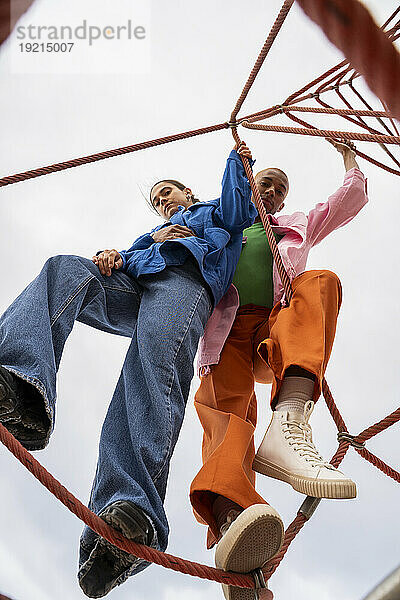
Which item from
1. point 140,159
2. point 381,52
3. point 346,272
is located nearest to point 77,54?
point 140,159

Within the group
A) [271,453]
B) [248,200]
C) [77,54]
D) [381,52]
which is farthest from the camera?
[77,54]

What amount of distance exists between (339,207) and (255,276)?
0.34 meters

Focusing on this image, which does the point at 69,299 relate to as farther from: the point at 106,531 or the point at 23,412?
the point at 106,531

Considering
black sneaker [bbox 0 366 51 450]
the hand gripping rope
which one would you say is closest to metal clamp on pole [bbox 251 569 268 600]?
the hand gripping rope

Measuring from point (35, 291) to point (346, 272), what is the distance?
215 inches

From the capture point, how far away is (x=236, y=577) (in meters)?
1.39

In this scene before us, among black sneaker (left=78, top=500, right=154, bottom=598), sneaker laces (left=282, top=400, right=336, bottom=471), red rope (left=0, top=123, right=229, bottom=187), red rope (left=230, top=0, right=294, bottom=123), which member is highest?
red rope (left=230, top=0, right=294, bottom=123)

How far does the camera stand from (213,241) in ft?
6.25

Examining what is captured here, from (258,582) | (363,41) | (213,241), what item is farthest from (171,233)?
(363,41)

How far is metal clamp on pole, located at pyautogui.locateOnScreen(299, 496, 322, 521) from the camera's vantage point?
5.07 feet

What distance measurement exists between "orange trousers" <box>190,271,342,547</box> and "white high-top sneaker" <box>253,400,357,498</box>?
62 mm

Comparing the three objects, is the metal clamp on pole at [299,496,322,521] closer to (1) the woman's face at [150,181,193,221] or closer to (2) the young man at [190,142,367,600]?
(2) the young man at [190,142,367,600]

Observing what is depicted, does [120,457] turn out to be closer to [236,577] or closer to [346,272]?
[236,577]

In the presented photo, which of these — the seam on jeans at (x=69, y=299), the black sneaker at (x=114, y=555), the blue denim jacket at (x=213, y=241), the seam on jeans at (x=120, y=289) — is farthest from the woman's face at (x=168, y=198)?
the black sneaker at (x=114, y=555)
